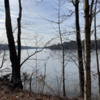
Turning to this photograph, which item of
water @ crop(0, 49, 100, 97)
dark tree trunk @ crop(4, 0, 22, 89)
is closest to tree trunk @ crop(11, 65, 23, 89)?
dark tree trunk @ crop(4, 0, 22, 89)

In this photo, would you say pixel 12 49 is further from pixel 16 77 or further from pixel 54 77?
pixel 54 77

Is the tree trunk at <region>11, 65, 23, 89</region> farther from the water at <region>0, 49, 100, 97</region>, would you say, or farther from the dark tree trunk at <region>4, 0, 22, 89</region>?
the water at <region>0, 49, 100, 97</region>

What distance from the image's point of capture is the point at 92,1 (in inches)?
189

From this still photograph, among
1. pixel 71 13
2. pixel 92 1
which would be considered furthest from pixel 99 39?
pixel 71 13

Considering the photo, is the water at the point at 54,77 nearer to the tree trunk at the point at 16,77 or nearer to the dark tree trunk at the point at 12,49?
the tree trunk at the point at 16,77

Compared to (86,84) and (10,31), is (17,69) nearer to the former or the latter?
(10,31)

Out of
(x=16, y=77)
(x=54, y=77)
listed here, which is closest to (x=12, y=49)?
(x=16, y=77)

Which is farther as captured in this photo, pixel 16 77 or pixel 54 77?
pixel 54 77

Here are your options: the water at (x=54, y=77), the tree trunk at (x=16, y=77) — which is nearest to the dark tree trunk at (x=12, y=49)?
the tree trunk at (x=16, y=77)

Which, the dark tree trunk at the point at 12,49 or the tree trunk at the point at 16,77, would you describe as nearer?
the dark tree trunk at the point at 12,49

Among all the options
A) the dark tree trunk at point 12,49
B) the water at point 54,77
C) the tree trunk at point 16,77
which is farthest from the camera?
the tree trunk at point 16,77

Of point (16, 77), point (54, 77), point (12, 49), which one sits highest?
point (12, 49)

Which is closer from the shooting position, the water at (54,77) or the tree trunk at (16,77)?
the water at (54,77)

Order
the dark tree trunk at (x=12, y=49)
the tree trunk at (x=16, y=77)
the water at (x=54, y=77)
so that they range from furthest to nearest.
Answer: the tree trunk at (x=16, y=77) < the dark tree trunk at (x=12, y=49) < the water at (x=54, y=77)
